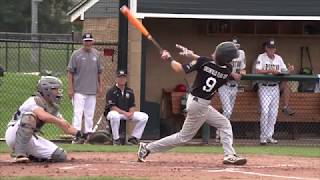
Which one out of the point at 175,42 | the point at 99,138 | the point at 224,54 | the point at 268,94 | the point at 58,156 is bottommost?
the point at 99,138

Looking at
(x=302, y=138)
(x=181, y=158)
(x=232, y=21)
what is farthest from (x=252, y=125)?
(x=181, y=158)

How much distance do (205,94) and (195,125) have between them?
19.6 inches

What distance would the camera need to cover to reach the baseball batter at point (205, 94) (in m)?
9.98

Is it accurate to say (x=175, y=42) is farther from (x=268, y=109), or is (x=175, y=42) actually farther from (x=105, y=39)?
(x=268, y=109)

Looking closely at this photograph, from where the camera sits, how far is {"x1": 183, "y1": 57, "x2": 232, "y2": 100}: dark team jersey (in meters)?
9.95

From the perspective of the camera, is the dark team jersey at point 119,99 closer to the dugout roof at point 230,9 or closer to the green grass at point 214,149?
the green grass at point 214,149

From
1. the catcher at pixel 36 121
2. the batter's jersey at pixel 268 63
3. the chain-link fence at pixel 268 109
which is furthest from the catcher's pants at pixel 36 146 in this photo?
the batter's jersey at pixel 268 63

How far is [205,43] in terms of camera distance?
1675cm

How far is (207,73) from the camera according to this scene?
9992 millimetres

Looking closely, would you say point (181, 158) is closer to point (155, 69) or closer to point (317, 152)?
point (317, 152)

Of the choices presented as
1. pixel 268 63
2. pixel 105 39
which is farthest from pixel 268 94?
pixel 105 39

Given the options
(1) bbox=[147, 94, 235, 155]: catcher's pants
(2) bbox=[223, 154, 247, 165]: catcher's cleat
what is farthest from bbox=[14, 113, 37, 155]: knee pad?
(2) bbox=[223, 154, 247, 165]: catcher's cleat

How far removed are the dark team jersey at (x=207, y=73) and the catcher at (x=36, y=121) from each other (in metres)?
1.66

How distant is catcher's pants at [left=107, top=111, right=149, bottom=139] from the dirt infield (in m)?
1.95
